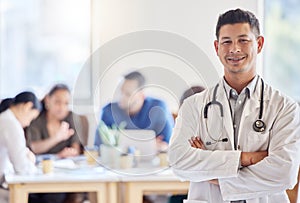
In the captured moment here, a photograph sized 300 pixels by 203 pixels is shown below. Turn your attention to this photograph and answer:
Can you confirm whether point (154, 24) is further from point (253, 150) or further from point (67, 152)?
point (253, 150)

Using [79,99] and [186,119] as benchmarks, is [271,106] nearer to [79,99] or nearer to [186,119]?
[186,119]

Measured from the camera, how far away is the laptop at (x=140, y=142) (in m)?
3.18

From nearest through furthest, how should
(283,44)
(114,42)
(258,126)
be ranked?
(258,126) < (114,42) < (283,44)

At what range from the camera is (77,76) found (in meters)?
4.66

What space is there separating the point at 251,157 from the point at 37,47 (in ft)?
10.3

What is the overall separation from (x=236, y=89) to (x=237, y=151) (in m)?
0.23

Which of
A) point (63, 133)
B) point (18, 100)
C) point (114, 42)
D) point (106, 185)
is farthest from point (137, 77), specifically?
point (106, 185)

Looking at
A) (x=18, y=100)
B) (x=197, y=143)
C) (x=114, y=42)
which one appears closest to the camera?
(x=197, y=143)

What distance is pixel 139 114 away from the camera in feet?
11.2

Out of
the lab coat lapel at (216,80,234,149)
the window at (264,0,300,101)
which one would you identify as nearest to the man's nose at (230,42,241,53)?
the lab coat lapel at (216,80,234,149)

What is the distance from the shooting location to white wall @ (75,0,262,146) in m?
4.44

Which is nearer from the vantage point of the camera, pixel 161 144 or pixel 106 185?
pixel 106 185

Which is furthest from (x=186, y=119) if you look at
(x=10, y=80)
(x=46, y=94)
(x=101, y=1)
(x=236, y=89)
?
(x=10, y=80)

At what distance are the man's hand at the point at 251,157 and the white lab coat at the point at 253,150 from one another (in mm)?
15
